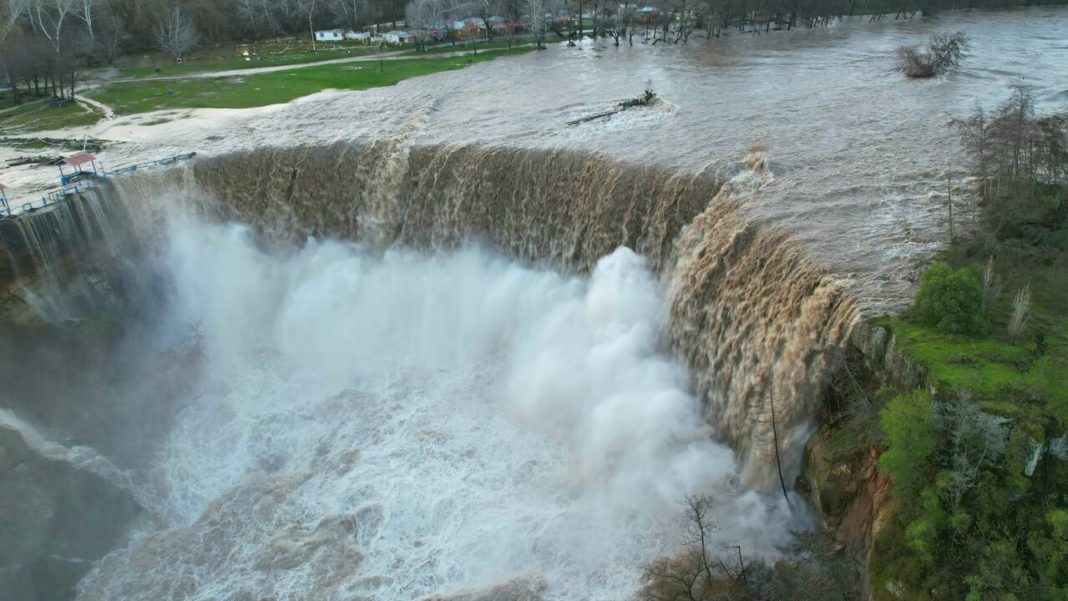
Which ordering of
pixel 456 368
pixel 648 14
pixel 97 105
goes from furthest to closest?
pixel 648 14, pixel 97 105, pixel 456 368

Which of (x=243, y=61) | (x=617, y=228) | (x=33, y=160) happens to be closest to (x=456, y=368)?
(x=617, y=228)

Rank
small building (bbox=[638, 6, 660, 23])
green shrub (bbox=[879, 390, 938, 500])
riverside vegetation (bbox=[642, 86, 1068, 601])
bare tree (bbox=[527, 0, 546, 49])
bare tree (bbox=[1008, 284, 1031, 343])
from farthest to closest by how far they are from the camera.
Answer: small building (bbox=[638, 6, 660, 23])
bare tree (bbox=[527, 0, 546, 49])
bare tree (bbox=[1008, 284, 1031, 343])
green shrub (bbox=[879, 390, 938, 500])
riverside vegetation (bbox=[642, 86, 1068, 601])

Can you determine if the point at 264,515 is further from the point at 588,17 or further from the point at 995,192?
the point at 588,17

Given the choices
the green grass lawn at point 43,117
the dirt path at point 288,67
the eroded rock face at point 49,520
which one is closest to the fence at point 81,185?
the eroded rock face at point 49,520

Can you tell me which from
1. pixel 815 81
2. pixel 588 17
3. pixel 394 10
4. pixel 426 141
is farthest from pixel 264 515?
pixel 588 17

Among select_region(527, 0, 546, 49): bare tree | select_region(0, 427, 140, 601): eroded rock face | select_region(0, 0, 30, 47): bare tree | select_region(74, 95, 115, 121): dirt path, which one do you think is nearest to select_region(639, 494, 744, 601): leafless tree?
select_region(0, 427, 140, 601): eroded rock face

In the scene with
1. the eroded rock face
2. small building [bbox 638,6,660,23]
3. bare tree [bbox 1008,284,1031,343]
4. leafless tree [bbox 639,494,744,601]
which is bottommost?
the eroded rock face

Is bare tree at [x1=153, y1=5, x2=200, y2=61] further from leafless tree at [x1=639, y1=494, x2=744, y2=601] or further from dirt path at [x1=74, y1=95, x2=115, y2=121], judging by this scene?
leafless tree at [x1=639, y1=494, x2=744, y2=601]

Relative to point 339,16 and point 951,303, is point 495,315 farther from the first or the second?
point 339,16
